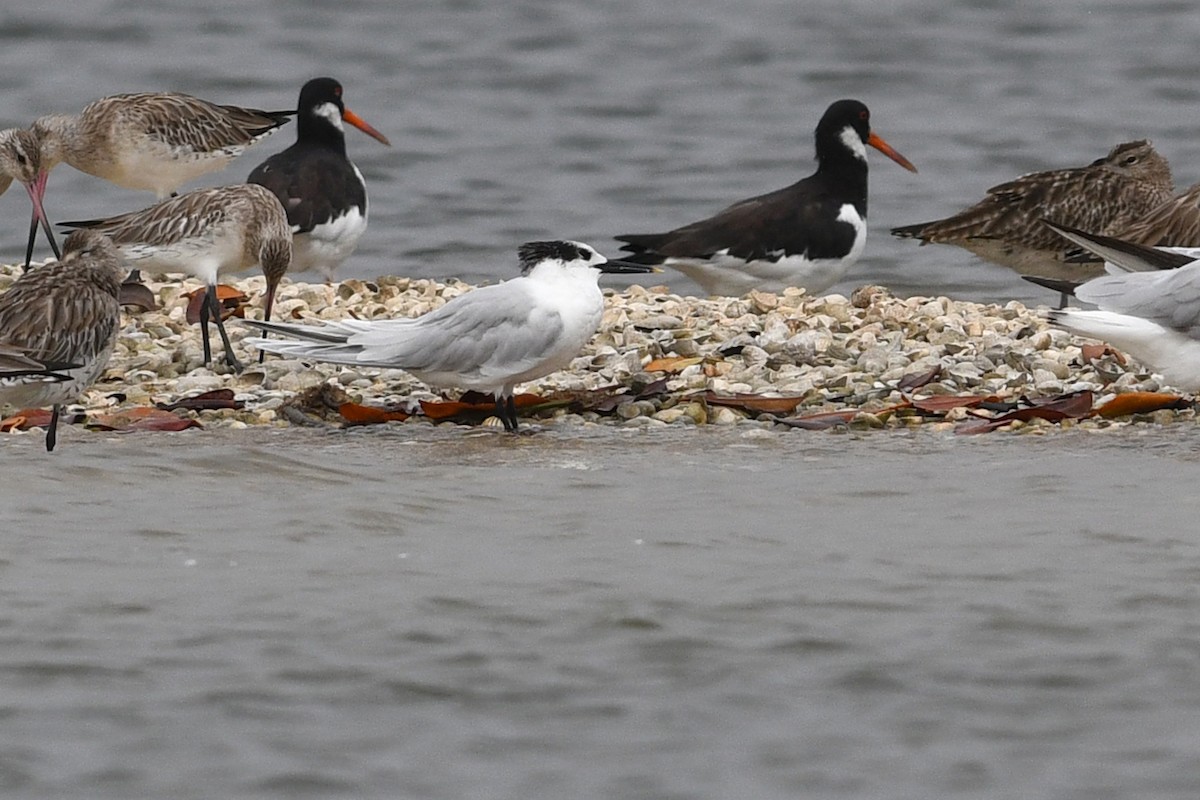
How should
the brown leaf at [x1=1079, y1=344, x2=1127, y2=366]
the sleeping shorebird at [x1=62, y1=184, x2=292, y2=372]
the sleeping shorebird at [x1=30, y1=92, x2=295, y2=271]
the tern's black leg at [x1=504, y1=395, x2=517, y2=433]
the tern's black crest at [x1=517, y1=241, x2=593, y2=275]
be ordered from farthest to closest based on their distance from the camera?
the sleeping shorebird at [x1=30, y1=92, x2=295, y2=271]
the sleeping shorebird at [x1=62, y1=184, x2=292, y2=372]
the brown leaf at [x1=1079, y1=344, x2=1127, y2=366]
the tern's black crest at [x1=517, y1=241, x2=593, y2=275]
the tern's black leg at [x1=504, y1=395, x2=517, y2=433]

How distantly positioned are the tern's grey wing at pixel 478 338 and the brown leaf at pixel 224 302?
218 centimetres

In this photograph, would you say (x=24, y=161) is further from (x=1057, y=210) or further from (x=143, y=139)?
(x=1057, y=210)

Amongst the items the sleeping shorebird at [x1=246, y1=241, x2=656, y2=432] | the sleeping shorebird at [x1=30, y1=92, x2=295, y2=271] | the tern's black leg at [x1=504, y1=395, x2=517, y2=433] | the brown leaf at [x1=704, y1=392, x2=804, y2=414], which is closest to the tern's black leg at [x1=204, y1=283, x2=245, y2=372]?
the sleeping shorebird at [x1=246, y1=241, x2=656, y2=432]

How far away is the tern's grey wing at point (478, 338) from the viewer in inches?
316

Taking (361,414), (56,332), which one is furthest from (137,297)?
(56,332)

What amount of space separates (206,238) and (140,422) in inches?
71.8

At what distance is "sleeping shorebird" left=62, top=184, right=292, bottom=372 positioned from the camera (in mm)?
9625

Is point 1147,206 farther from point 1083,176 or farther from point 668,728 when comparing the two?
point 668,728

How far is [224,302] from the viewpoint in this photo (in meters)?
10.5

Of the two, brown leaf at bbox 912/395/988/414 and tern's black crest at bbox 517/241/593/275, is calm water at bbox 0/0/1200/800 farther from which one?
tern's black crest at bbox 517/241/593/275

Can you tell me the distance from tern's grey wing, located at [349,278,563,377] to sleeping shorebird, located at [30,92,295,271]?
14.6 ft

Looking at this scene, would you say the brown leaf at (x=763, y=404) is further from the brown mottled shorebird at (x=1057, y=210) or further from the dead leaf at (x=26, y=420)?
the brown mottled shorebird at (x=1057, y=210)

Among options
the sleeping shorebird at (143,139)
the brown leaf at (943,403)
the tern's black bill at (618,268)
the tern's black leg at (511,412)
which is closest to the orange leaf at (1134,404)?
the brown leaf at (943,403)

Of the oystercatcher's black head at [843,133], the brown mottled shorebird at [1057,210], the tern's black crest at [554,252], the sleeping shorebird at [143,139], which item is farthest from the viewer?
the sleeping shorebird at [143,139]
